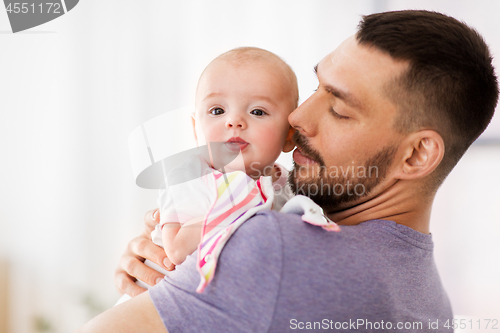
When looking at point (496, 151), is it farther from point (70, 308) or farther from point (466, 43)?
point (70, 308)

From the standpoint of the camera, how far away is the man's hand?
4.69 ft

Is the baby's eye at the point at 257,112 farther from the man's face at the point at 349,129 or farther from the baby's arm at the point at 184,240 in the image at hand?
the baby's arm at the point at 184,240

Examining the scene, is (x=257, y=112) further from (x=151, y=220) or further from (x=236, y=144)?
(x=151, y=220)

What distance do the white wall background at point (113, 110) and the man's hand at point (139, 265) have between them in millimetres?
1411

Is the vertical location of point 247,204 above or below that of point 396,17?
below

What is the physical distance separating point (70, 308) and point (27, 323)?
34 cm

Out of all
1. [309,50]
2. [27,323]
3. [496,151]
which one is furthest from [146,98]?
[496,151]

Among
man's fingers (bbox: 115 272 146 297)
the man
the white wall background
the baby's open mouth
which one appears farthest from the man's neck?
the white wall background

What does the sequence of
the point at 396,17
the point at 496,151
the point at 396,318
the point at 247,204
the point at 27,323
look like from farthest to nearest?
the point at 27,323, the point at 496,151, the point at 396,17, the point at 247,204, the point at 396,318

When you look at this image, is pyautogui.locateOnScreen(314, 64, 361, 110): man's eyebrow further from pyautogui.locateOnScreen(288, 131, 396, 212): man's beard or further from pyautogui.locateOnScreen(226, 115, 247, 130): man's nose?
pyautogui.locateOnScreen(226, 115, 247, 130): man's nose

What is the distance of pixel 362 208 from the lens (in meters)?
1.30

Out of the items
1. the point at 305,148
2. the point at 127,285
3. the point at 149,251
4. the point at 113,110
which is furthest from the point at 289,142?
the point at 113,110

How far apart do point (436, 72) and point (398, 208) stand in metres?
0.41

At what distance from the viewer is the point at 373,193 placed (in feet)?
4.24
